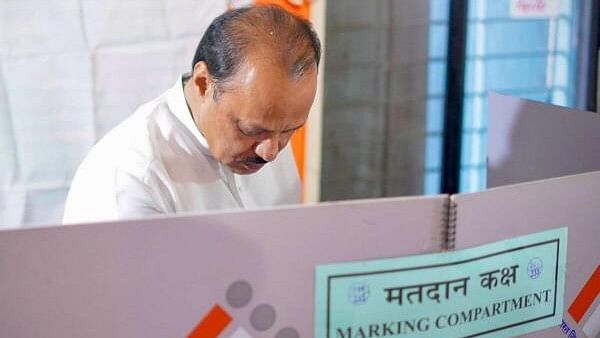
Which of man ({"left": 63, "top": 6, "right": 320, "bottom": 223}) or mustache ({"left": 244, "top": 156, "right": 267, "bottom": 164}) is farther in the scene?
mustache ({"left": 244, "top": 156, "right": 267, "bottom": 164})

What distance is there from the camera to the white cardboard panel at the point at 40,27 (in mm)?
2863

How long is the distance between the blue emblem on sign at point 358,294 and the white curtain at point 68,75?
1974 millimetres

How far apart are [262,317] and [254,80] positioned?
2.09 feet

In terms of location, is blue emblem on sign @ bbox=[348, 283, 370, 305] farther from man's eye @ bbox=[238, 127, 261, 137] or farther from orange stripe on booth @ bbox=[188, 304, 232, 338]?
man's eye @ bbox=[238, 127, 261, 137]

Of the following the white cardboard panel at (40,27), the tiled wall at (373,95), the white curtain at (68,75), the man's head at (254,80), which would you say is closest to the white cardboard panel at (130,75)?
the white curtain at (68,75)

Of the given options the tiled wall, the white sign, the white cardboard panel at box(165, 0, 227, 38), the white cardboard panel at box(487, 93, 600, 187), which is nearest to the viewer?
the white cardboard panel at box(487, 93, 600, 187)

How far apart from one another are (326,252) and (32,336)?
35 centimetres

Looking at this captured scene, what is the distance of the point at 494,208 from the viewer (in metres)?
1.20

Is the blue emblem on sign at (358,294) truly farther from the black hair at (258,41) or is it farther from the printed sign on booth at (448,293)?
the black hair at (258,41)

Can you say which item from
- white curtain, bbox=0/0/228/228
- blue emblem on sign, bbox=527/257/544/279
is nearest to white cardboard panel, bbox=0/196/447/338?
blue emblem on sign, bbox=527/257/544/279

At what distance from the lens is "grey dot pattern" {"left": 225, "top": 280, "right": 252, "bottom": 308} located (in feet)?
3.54

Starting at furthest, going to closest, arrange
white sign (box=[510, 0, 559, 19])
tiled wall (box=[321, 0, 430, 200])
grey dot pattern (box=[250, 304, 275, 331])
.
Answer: white sign (box=[510, 0, 559, 19]) < tiled wall (box=[321, 0, 430, 200]) < grey dot pattern (box=[250, 304, 275, 331])

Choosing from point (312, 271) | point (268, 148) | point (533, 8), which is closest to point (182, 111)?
point (268, 148)

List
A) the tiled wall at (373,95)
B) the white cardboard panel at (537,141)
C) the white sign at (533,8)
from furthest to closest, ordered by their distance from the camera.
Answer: the white sign at (533,8) → the tiled wall at (373,95) → the white cardboard panel at (537,141)
